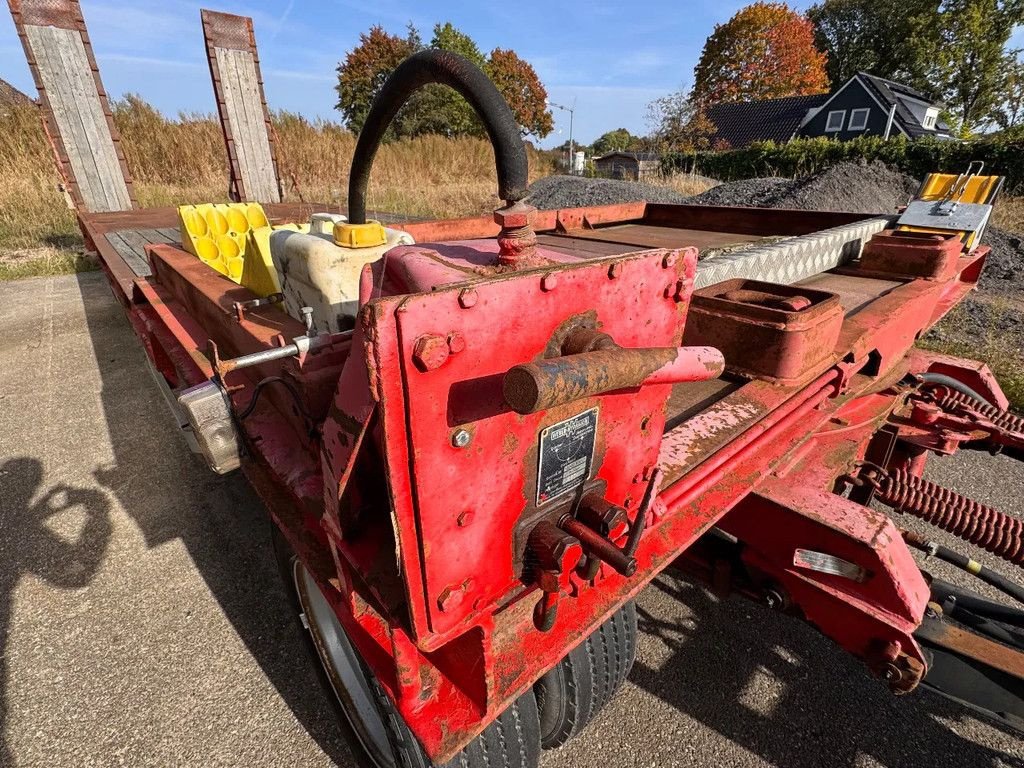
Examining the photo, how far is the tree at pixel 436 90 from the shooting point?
93.6 ft

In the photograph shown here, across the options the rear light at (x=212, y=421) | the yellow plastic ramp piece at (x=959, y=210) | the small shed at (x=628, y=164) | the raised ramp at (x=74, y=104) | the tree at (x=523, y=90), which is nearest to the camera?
the rear light at (x=212, y=421)

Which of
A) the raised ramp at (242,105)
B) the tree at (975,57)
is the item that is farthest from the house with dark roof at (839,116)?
the raised ramp at (242,105)

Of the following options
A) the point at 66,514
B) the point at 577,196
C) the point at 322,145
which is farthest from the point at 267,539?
the point at 322,145

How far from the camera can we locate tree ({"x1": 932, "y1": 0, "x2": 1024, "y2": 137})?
92.3ft

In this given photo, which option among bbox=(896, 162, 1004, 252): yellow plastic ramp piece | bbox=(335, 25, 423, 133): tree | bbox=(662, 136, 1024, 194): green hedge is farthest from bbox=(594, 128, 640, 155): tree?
bbox=(896, 162, 1004, 252): yellow plastic ramp piece

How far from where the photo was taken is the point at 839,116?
25656mm

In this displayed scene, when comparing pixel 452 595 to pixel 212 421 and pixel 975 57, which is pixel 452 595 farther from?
pixel 975 57

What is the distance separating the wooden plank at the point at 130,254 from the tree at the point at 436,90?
2185 cm

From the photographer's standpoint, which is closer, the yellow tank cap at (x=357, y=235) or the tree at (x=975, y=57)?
the yellow tank cap at (x=357, y=235)

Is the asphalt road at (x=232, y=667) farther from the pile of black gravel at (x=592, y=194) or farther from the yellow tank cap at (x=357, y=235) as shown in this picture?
the pile of black gravel at (x=592, y=194)

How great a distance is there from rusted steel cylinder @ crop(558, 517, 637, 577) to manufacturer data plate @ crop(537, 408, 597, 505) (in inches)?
2.4

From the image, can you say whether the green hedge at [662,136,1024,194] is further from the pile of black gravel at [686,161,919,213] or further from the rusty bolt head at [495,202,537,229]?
the rusty bolt head at [495,202,537,229]

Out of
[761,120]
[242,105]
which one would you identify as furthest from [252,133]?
[761,120]

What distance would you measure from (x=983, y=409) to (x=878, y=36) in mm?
47432
